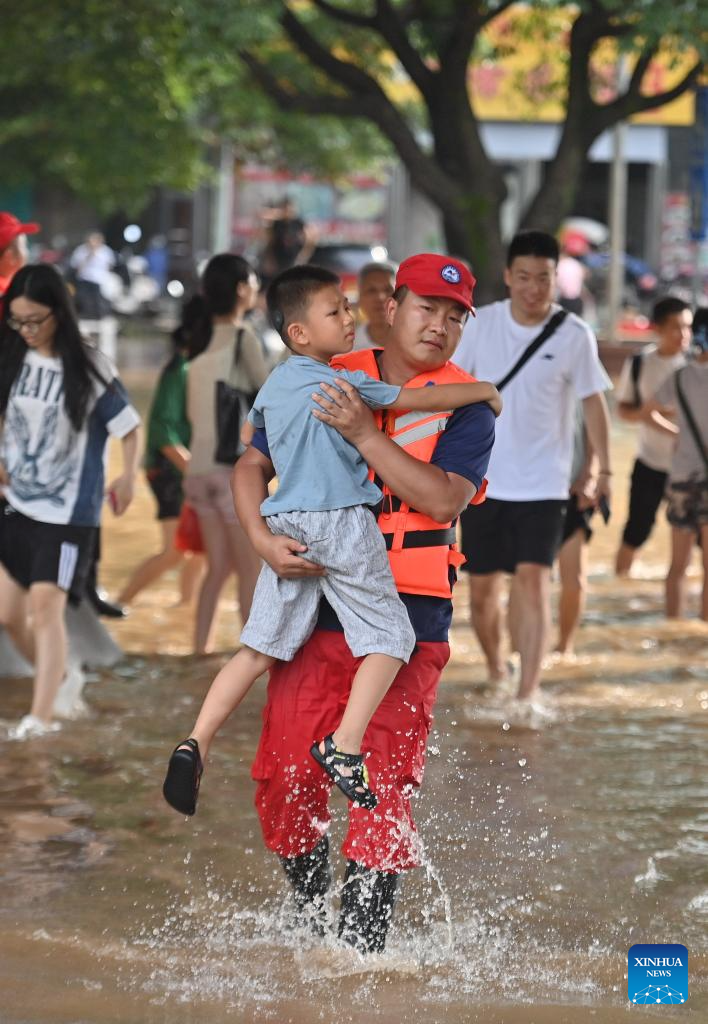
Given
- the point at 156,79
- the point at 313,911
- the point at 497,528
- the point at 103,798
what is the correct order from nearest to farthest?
the point at 313,911
the point at 103,798
the point at 497,528
the point at 156,79

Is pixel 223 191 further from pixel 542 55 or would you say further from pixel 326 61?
pixel 326 61

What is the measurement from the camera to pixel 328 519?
15.3 feet

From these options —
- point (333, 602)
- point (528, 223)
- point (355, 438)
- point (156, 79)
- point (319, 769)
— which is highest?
point (156, 79)

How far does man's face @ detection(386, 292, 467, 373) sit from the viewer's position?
4766 mm

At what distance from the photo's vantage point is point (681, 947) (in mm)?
5125

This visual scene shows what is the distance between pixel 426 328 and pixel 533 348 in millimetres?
3117

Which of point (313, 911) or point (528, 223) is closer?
point (313, 911)

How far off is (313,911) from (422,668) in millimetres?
752

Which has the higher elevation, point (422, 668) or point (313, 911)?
point (422, 668)

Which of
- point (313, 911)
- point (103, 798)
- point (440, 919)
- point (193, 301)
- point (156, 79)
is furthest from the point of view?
point (156, 79)

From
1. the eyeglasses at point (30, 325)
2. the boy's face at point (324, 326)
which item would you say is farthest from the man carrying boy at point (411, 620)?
the eyeglasses at point (30, 325)

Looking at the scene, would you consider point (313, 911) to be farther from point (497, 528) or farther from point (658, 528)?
point (658, 528)

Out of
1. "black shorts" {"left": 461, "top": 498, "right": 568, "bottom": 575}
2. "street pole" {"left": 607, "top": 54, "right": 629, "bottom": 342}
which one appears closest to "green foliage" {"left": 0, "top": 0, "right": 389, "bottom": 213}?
"street pole" {"left": 607, "top": 54, "right": 629, "bottom": 342}

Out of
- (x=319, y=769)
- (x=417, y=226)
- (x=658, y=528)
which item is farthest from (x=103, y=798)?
(x=417, y=226)
